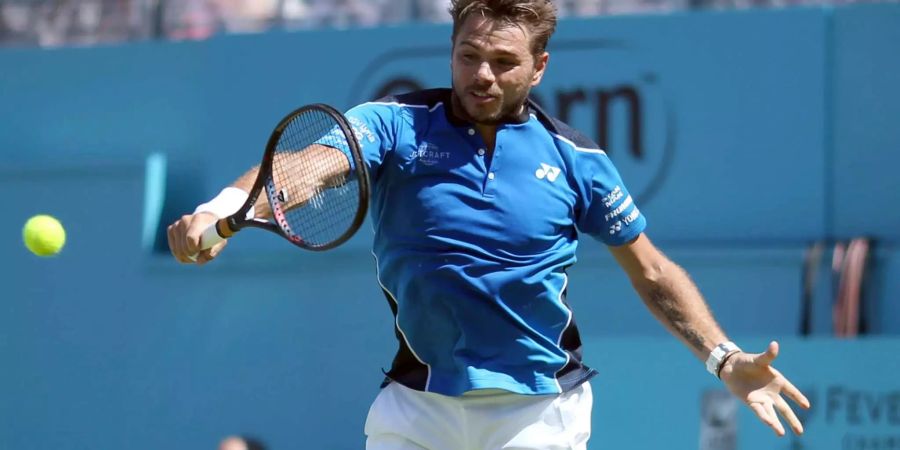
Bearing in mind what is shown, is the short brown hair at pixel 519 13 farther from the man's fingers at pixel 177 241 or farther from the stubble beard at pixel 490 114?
the man's fingers at pixel 177 241

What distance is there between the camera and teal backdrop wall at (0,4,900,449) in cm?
748

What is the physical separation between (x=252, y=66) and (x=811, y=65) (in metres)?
3.13

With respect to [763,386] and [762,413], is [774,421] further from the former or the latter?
[763,386]

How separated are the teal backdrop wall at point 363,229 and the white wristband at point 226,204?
3.50 m

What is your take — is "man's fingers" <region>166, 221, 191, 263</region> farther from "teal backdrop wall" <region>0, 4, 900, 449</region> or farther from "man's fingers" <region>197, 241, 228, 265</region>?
"teal backdrop wall" <region>0, 4, 900, 449</region>

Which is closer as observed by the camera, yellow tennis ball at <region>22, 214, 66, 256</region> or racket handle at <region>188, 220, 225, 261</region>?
racket handle at <region>188, 220, 225, 261</region>

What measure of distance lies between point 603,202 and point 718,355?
554mm

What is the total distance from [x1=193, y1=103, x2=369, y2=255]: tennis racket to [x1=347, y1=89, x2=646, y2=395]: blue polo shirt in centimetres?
9

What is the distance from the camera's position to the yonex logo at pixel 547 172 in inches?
161

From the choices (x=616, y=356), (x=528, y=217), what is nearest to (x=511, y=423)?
(x=528, y=217)

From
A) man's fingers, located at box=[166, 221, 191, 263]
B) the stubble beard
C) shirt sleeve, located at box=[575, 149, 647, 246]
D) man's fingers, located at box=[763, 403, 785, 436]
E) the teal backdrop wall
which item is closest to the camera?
man's fingers, located at box=[166, 221, 191, 263]

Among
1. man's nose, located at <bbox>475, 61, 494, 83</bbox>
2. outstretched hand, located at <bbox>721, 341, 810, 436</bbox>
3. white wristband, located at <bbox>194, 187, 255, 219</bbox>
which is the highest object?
man's nose, located at <bbox>475, 61, 494, 83</bbox>

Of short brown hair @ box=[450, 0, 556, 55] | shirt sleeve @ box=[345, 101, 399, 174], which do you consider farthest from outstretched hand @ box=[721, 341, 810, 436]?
shirt sleeve @ box=[345, 101, 399, 174]

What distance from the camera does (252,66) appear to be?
27.8ft
